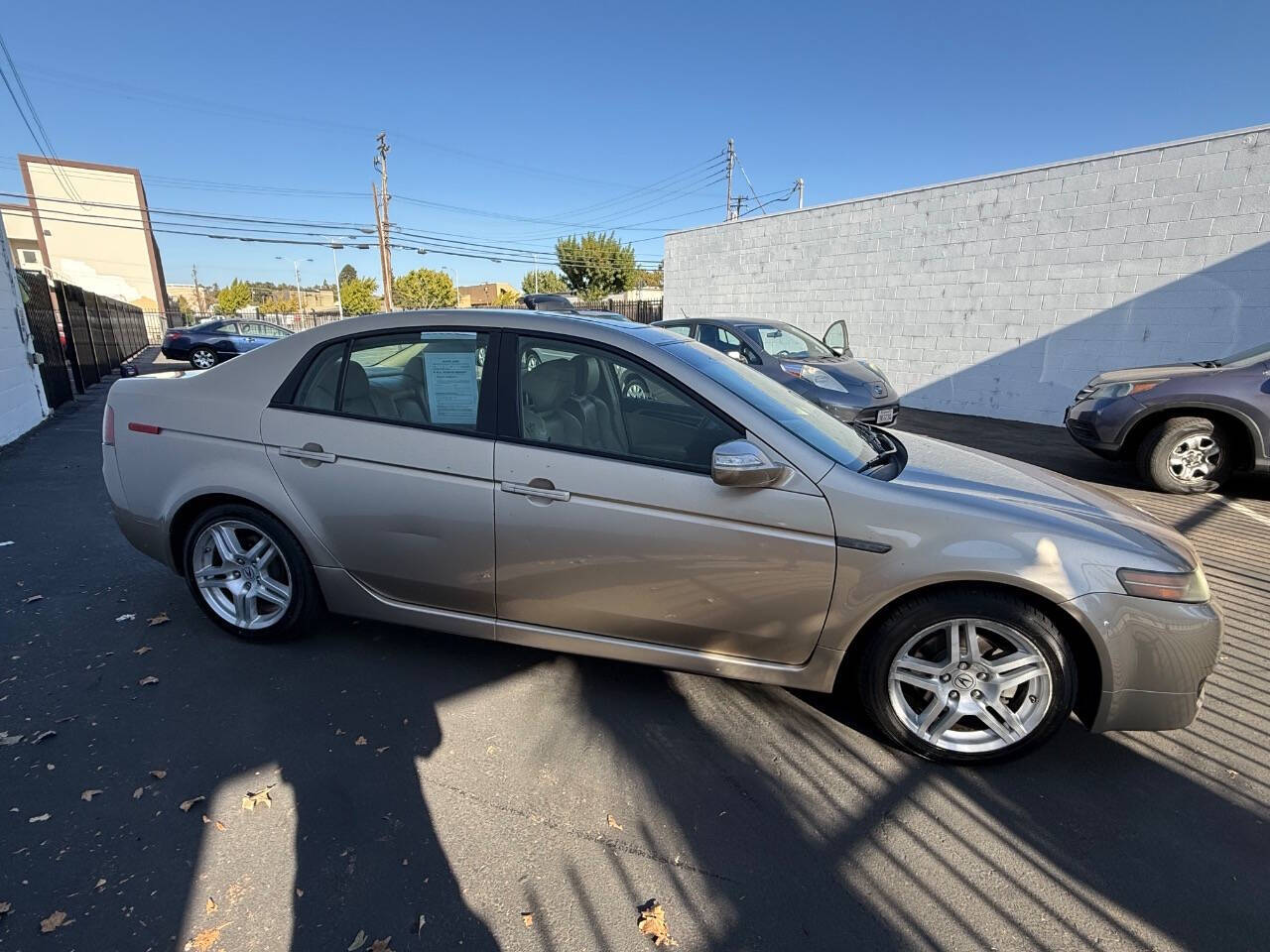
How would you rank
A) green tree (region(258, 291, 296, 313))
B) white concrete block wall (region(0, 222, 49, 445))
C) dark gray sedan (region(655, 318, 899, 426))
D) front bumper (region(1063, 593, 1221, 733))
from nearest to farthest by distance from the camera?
front bumper (region(1063, 593, 1221, 733)) → dark gray sedan (region(655, 318, 899, 426)) → white concrete block wall (region(0, 222, 49, 445)) → green tree (region(258, 291, 296, 313))

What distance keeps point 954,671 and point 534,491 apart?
5.76ft

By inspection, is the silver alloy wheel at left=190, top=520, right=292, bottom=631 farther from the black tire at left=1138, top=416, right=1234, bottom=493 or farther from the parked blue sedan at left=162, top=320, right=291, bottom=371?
the parked blue sedan at left=162, top=320, right=291, bottom=371

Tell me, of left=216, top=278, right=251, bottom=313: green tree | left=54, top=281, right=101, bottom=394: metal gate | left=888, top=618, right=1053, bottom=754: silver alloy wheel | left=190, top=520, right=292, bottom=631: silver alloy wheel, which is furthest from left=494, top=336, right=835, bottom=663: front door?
left=216, top=278, right=251, bottom=313: green tree

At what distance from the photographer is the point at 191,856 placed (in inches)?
77.2

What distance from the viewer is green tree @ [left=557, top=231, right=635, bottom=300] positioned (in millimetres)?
44094

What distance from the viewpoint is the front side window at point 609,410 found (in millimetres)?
2490

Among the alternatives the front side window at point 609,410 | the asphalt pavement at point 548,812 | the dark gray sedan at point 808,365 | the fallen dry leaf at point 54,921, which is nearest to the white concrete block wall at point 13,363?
the asphalt pavement at point 548,812

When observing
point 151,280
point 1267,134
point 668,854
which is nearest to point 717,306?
point 1267,134

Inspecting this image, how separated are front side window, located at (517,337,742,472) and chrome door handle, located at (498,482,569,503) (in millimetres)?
193

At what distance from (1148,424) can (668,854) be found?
260 inches

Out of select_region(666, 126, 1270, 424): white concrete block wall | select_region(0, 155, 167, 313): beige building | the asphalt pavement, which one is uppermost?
select_region(0, 155, 167, 313): beige building

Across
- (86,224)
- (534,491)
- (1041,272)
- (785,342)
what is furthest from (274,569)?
(86,224)

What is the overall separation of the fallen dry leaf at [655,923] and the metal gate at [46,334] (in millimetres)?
11711

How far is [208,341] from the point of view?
20.2 metres
